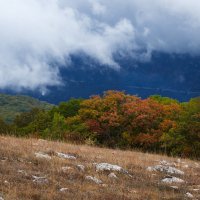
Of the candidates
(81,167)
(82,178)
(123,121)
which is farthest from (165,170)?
(123,121)

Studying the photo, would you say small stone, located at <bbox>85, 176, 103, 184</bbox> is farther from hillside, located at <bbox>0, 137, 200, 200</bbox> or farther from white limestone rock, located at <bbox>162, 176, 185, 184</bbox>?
white limestone rock, located at <bbox>162, 176, 185, 184</bbox>

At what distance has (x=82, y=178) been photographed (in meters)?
11.2

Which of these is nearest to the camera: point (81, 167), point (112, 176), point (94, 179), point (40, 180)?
point (40, 180)

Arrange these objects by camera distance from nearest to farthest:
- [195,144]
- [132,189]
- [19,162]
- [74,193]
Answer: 1. [74,193]
2. [132,189]
3. [19,162]
4. [195,144]

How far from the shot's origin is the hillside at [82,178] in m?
9.35

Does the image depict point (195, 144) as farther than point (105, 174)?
Yes

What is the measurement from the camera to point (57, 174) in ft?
36.6

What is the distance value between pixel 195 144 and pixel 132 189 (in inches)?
1057

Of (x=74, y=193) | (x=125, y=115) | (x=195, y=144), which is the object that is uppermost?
(x=125, y=115)

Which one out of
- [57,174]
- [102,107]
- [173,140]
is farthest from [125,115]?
[57,174]

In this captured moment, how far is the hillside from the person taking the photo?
9.35 meters

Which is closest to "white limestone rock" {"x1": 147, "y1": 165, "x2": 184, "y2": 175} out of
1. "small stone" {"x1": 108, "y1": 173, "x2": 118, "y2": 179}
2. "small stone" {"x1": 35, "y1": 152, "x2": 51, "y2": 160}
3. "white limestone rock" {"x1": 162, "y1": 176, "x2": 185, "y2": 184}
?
"white limestone rock" {"x1": 162, "y1": 176, "x2": 185, "y2": 184}

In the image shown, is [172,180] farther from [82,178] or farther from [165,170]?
[82,178]

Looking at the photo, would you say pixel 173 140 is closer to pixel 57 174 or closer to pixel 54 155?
pixel 54 155
